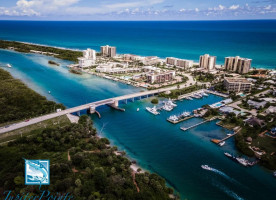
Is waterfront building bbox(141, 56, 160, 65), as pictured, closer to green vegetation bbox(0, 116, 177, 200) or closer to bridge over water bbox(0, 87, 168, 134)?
bridge over water bbox(0, 87, 168, 134)

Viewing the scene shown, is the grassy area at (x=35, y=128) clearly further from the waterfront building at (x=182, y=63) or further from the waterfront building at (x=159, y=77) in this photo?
the waterfront building at (x=182, y=63)

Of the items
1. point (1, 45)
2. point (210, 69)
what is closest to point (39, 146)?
point (210, 69)

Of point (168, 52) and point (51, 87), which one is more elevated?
point (168, 52)

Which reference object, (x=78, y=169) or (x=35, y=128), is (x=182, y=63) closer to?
(x=35, y=128)

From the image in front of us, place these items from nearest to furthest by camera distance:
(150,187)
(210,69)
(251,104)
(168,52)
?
1. (150,187)
2. (251,104)
3. (210,69)
4. (168,52)

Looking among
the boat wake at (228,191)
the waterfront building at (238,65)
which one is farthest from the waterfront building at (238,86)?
the boat wake at (228,191)

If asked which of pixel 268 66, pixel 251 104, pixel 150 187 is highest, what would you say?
pixel 268 66

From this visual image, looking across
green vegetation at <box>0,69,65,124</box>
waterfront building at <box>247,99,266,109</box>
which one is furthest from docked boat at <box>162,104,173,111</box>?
green vegetation at <box>0,69,65,124</box>

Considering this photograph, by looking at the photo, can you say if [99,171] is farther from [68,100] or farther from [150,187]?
[68,100]
